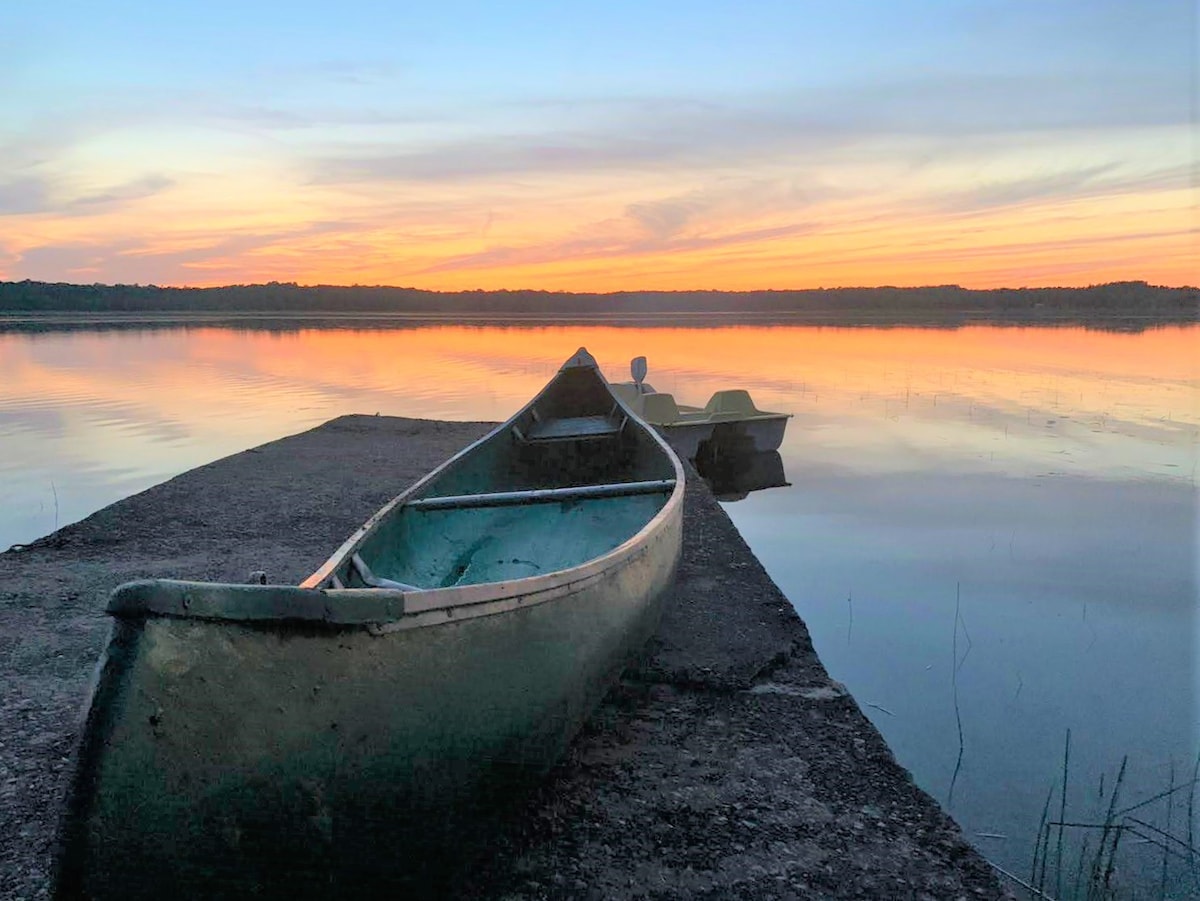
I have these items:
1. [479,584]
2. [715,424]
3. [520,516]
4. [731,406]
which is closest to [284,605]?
[479,584]

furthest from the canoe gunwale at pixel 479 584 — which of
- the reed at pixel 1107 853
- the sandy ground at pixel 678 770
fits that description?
the reed at pixel 1107 853

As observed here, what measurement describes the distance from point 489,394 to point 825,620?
18779mm

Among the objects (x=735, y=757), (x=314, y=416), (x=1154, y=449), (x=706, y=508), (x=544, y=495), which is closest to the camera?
(x=735, y=757)

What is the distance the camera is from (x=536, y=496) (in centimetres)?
605

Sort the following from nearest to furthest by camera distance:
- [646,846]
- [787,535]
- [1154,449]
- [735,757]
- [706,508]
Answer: [646,846] < [735,757] < [706,508] < [787,535] < [1154,449]

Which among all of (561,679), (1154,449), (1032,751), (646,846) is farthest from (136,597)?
(1154,449)

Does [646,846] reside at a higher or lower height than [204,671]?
lower

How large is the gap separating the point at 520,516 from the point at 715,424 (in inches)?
351

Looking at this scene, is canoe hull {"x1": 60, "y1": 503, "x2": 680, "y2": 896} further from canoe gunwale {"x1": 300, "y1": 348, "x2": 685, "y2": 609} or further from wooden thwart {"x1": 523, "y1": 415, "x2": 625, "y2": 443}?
wooden thwart {"x1": 523, "y1": 415, "x2": 625, "y2": 443}

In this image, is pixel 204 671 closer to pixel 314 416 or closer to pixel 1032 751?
pixel 1032 751

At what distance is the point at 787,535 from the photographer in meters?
11.3

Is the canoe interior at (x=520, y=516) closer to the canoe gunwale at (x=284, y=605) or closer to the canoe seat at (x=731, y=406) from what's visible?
the canoe gunwale at (x=284, y=605)

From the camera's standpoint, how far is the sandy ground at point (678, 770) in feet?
11.3

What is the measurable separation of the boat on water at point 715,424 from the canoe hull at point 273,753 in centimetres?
1150
